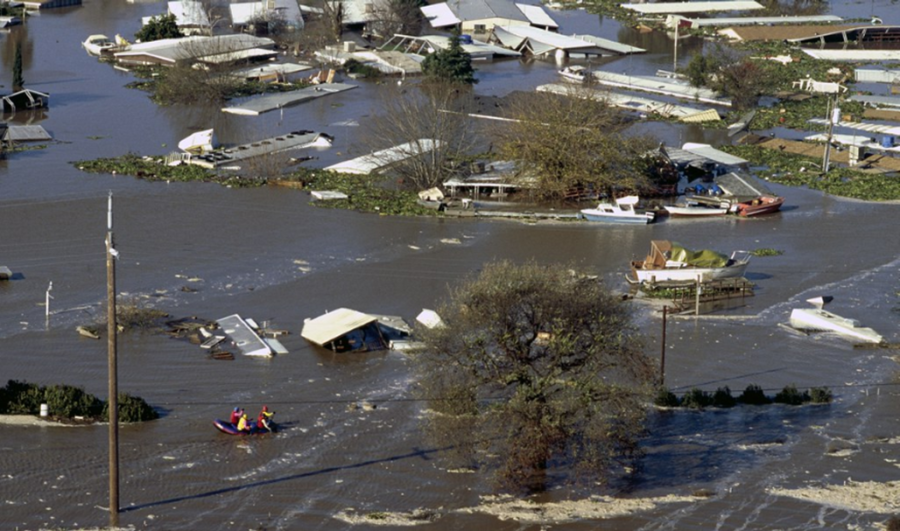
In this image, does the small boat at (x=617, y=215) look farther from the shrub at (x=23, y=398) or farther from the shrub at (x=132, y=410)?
the shrub at (x=23, y=398)

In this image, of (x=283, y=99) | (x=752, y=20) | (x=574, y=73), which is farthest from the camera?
(x=752, y=20)

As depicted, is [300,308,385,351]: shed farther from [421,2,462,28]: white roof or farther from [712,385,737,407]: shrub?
[421,2,462,28]: white roof

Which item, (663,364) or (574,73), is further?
(574,73)

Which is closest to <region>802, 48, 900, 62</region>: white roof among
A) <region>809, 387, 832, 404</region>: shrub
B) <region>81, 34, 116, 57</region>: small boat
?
<region>81, 34, 116, 57</region>: small boat

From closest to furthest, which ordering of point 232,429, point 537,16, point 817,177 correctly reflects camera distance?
point 232,429
point 817,177
point 537,16

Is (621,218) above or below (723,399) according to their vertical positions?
above

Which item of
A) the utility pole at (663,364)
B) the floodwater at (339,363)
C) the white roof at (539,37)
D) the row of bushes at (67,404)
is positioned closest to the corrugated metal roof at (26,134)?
the floodwater at (339,363)

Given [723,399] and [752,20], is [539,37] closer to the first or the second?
[752,20]

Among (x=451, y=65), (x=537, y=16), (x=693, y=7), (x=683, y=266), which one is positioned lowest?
(x=683, y=266)

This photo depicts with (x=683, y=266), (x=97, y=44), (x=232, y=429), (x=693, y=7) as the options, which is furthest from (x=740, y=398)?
(x=693, y=7)
